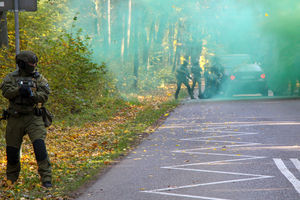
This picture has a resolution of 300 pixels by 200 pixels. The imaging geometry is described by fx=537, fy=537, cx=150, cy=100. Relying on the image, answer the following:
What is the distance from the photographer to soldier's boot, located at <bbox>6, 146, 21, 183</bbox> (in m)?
7.08

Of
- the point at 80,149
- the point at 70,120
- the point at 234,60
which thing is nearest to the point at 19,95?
the point at 80,149

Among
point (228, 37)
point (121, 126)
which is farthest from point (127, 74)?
point (121, 126)

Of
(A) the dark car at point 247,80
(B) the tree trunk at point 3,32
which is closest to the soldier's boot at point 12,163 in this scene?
(B) the tree trunk at point 3,32

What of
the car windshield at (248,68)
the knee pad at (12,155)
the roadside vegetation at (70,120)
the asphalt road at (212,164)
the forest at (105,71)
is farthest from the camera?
the car windshield at (248,68)

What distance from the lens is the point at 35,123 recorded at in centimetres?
699

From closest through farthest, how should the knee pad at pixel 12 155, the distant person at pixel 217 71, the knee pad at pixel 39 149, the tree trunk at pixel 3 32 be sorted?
the knee pad at pixel 39 149
the knee pad at pixel 12 155
the tree trunk at pixel 3 32
the distant person at pixel 217 71

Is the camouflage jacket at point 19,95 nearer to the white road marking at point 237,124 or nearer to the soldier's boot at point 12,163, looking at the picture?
the soldier's boot at point 12,163

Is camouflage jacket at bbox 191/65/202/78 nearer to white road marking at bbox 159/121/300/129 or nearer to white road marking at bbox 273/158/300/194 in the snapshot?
white road marking at bbox 159/121/300/129

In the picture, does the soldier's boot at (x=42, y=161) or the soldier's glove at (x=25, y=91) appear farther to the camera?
the soldier's boot at (x=42, y=161)

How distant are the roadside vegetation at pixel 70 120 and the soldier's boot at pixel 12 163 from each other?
0.35 feet

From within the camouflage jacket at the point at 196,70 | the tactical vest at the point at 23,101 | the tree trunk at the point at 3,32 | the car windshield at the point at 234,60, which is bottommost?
the camouflage jacket at the point at 196,70

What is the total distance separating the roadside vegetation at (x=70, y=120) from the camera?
24.9 feet

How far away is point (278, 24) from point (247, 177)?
17.5 metres

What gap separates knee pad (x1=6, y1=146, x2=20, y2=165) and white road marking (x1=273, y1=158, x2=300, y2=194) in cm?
358
